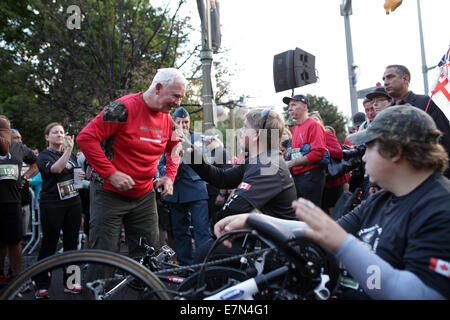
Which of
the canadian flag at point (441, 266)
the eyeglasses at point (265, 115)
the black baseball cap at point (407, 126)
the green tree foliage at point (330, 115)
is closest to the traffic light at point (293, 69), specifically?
the eyeglasses at point (265, 115)

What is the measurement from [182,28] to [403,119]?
12.7 meters

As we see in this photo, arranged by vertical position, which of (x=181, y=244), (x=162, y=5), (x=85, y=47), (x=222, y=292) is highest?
(x=162, y=5)

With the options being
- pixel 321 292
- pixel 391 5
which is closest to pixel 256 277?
pixel 321 292

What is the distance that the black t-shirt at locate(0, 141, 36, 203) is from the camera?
426cm

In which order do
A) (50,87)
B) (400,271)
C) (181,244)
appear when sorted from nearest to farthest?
(400,271) < (181,244) < (50,87)

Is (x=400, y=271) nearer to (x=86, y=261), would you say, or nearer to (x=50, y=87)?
(x=86, y=261)

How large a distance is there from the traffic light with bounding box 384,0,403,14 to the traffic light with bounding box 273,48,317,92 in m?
1.31

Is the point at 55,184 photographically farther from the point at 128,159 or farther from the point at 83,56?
the point at 83,56

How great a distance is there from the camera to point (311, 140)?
16.0ft

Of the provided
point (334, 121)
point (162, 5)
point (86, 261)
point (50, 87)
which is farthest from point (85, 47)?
point (334, 121)

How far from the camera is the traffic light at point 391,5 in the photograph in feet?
19.1

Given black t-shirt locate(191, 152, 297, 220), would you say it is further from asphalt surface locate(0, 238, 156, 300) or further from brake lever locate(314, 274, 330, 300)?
brake lever locate(314, 274, 330, 300)

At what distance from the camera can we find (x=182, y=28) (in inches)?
522
